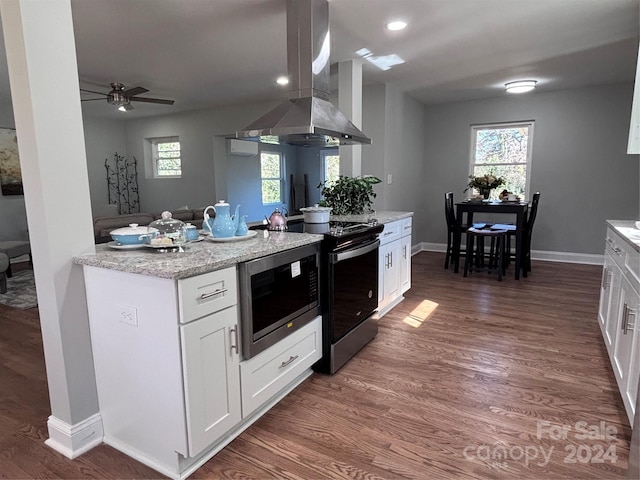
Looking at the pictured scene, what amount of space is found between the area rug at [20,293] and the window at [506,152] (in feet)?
20.0

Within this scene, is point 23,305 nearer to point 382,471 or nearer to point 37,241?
point 37,241

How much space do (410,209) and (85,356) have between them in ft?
16.2

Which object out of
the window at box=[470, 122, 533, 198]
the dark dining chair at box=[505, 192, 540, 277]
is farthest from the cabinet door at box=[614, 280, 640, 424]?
the window at box=[470, 122, 533, 198]

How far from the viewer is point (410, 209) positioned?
5992mm

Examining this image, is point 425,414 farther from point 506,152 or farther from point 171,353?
point 506,152

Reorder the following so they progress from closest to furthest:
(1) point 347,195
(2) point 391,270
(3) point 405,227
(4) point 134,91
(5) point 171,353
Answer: (5) point 171,353
(2) point 391,270
(1) point 347,195
(3) point 405,227
(4) point 134,91

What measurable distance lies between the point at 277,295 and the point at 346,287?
2.25 feet

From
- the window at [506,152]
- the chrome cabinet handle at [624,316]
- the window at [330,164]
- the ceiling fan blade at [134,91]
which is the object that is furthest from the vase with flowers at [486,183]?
the ceiling fan blade at [134,91]

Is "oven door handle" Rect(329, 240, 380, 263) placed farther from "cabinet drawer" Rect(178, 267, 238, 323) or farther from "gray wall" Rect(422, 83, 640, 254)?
"gray wall" Rect(422, 83, 640, 254)

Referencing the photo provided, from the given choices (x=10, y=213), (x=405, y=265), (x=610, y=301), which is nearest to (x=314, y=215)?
(x=405, y=265)

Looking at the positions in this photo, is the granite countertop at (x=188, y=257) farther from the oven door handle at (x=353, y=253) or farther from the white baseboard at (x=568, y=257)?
the white baseboard at (x=568, y=257)

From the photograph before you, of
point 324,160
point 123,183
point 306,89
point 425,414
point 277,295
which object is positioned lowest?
point 425,414

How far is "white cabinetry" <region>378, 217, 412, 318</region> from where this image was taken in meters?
3.37

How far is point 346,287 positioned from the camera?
2.59 metres
